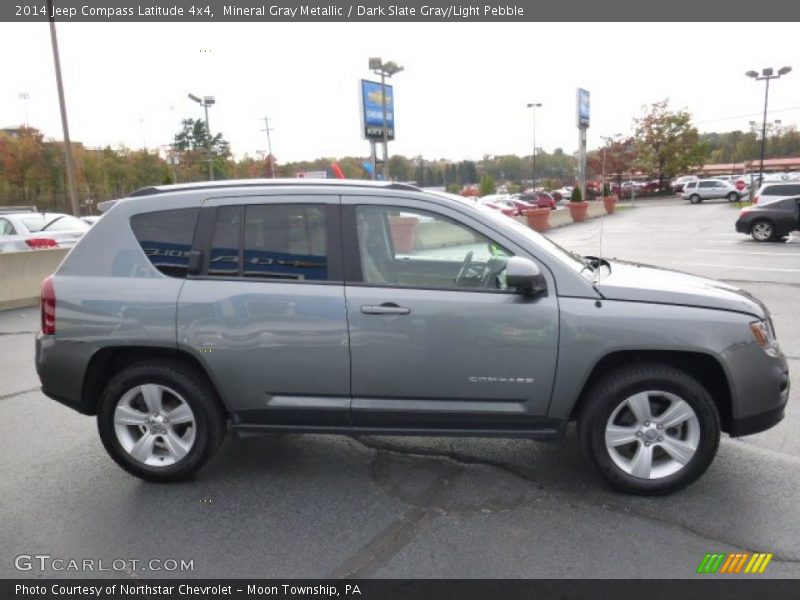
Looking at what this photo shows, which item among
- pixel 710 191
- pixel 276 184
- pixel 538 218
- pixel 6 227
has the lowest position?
pixel 538 218

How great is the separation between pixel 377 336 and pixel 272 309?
0.65m

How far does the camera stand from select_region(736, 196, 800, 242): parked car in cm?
1711

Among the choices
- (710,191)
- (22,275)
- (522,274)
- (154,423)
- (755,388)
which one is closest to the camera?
(522,274)

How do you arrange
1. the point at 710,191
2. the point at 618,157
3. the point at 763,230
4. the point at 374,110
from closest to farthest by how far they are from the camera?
the point at 763,230 → the point at 374,110 → the point at 710,191 → the point at 618,157

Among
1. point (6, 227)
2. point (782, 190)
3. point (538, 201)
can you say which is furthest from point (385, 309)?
point (538, 201)

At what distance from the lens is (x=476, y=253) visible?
3791 mm

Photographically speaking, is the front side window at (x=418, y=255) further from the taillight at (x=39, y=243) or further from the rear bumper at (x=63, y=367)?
the taillight at (x=39, y=243)

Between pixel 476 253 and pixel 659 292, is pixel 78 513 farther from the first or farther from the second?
pixel 659 292

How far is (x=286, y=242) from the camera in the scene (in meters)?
3.70

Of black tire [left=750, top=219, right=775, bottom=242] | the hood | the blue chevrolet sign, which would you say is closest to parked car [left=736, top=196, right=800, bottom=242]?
black tire [left=750, top=219, right=775, bottom=242]

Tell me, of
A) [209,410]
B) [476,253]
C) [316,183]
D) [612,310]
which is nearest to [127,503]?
[209,410]

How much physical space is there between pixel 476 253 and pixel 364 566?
1.92 m

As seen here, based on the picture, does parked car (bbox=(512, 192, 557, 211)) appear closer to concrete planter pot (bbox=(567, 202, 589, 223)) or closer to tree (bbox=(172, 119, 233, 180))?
concrete planter pot (bbox=(567, 202, 589, 223))

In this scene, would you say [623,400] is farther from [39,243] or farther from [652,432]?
[39,243]
